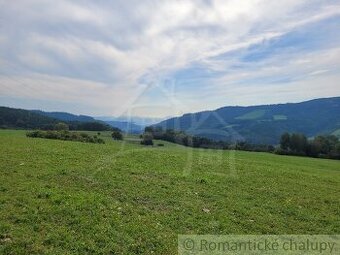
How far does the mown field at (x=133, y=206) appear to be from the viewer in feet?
39.7

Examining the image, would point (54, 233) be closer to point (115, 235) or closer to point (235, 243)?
point (115, 235)

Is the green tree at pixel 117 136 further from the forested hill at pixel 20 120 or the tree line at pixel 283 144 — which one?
the forested hill at pixel 20 120

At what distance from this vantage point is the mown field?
39.7 feet

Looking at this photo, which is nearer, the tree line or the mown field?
the mown field

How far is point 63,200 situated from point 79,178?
18.2 feet

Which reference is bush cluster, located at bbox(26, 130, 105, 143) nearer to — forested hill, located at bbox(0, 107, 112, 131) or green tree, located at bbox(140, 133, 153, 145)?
green tree, located at bbox(140, 133, 153, 145)

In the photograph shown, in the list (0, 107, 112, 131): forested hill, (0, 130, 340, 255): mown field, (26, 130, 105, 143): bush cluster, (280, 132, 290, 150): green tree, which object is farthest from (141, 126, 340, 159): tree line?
(0, 107, 112, 131): forested hill

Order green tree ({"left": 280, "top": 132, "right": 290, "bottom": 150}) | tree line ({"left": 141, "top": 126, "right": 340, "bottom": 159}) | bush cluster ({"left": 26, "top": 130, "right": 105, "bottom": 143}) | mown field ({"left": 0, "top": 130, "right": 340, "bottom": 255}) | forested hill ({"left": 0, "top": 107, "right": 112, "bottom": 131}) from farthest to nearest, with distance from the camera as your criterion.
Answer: forested hill ({"left": 0, "top": 107, "right": 112, "bottom": 131}) < green tree ({"left": 280, "top": 132, "right": 290, "bottom": 150}) < tree line ({"left": 141, "top": 126, "right": 340, "bottom": 159}) < bush cluster ({"left": 26, "top": 130, "right": 105, "bottom": 143}) < mown field ({"left": 0, "top": 130, "right": 340, "bottom": 255})

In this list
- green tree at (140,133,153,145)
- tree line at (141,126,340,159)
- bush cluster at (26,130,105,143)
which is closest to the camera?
bush cluster at (26,130,105,143)

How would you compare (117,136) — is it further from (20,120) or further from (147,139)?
(20,120)

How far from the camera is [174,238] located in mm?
13367

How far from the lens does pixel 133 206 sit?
1655 cm

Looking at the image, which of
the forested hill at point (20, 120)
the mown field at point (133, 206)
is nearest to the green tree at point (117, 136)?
the forested hill at point (20, 120)

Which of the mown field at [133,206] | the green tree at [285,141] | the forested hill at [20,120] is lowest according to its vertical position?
the mown field at [133,206]
